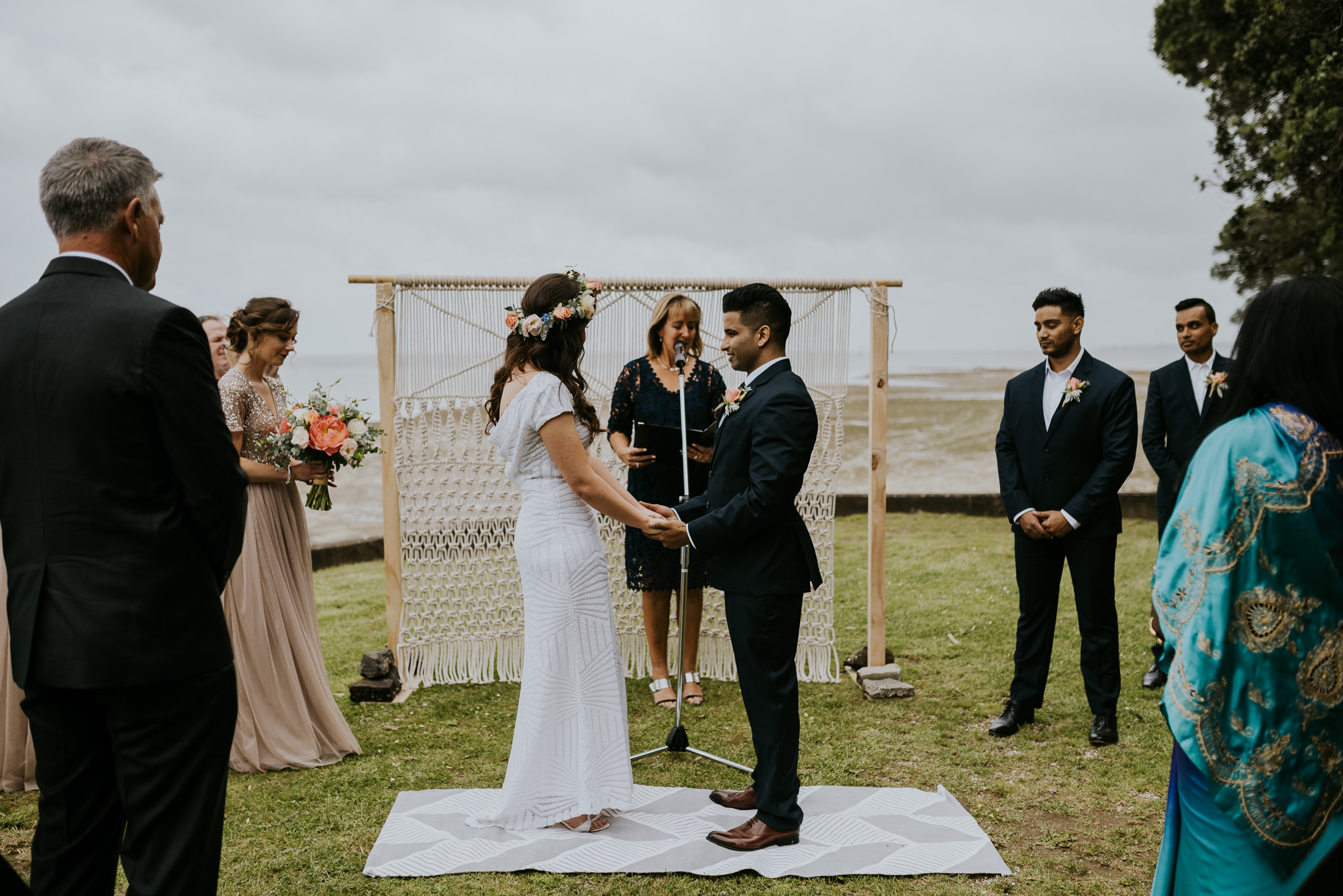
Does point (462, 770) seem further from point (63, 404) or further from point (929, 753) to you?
→ point (63, 404)

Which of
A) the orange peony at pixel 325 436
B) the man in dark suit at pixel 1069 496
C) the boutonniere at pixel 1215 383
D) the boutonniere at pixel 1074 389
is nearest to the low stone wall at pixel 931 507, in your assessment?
the boutonniere at pixel 1215 383

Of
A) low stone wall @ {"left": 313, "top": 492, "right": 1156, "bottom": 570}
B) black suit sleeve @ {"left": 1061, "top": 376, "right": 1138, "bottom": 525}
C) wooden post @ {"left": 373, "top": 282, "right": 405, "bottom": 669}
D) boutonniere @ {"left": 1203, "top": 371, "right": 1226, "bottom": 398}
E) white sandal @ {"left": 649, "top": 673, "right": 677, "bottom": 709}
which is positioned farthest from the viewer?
low stone wall @ {"left": 313, "top": 492, "right": 1156, "bottom": 570}

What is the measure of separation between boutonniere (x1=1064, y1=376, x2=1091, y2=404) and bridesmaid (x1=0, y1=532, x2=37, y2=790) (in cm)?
477

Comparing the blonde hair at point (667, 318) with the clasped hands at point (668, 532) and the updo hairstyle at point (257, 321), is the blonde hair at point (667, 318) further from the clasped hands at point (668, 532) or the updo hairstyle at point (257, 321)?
the updo hairstyle at point (257, 321)

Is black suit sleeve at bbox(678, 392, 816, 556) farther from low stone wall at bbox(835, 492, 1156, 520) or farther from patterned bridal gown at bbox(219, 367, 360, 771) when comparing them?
low stone wall at bbox(835, 492, 1156, 520)

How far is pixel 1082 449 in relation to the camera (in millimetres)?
4629

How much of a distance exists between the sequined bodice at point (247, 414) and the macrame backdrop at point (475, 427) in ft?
3.75

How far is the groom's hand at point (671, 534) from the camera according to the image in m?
3.74

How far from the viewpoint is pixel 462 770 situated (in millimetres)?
4414

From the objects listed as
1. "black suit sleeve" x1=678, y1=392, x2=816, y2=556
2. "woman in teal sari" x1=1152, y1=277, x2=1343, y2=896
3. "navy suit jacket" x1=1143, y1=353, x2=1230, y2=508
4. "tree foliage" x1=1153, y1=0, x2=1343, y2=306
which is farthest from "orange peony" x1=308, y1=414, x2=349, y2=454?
"tree foliage" x1=1153, y1=0, x2=1343, y2=306

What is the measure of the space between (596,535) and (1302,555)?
2.41 meters

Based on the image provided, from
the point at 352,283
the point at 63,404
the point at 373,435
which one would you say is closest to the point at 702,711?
the point at 373,435

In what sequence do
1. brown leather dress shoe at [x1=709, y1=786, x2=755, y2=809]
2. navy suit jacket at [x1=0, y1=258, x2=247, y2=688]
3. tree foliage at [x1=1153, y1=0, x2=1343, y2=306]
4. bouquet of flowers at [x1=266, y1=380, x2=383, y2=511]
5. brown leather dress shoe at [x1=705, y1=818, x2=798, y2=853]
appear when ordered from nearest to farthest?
navy suit jacket at [x1=0, y1=258, x2=247, y2=688] < brown leather dress shoe at [x1=705, y1=818, x2=798, y2=853] < brown leather dress shoe at [x1=709, y1=786, x2=755, y2=809] < bouquet of flowers at [x1=266, y1=380, x2=383, y2=511] < tree foliage at [x1=1153, y1=0, x2=1343, y2=306]

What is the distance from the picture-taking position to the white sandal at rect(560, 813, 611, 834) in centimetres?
372
